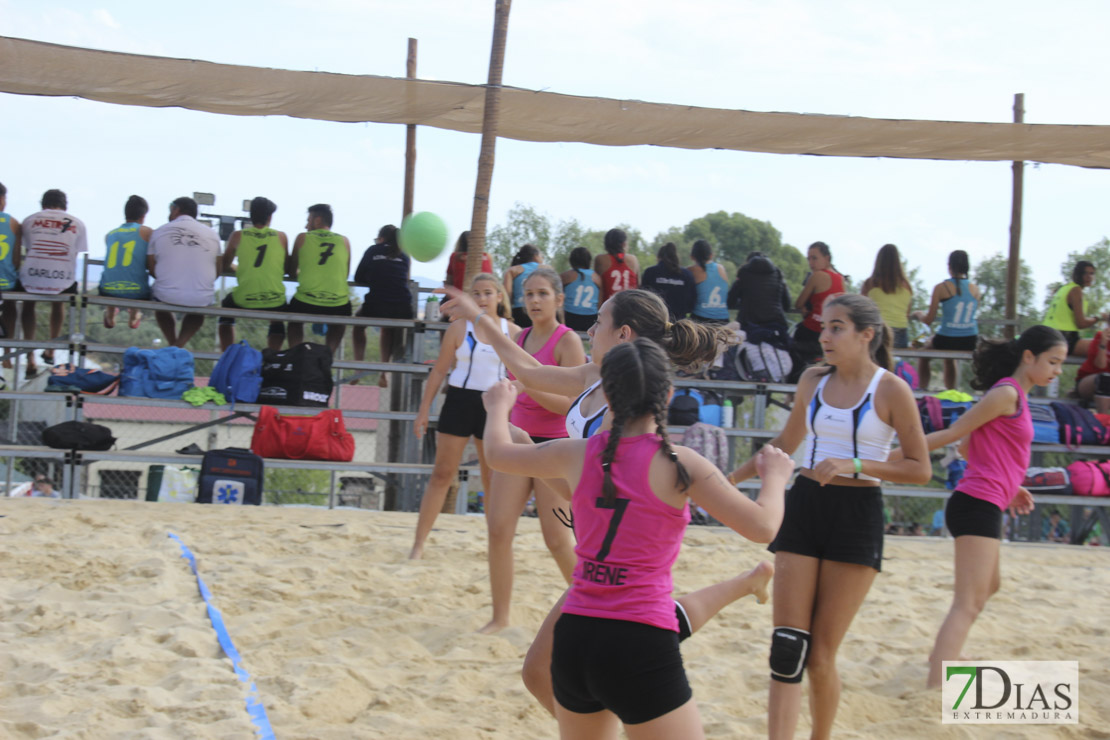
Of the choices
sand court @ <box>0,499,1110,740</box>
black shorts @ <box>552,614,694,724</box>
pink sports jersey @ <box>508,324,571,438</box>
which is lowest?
sand court @ <box>0,499,1110,740</box>

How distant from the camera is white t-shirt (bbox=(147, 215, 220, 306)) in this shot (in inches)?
341

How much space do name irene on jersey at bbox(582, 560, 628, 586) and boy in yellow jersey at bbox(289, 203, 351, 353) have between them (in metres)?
7.06

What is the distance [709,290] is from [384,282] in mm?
3162

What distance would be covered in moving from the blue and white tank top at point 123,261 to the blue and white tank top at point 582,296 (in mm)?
3937

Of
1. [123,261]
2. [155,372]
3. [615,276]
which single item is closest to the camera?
[155,372]

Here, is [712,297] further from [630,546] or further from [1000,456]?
[630,546]

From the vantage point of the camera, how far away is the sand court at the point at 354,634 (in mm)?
3539

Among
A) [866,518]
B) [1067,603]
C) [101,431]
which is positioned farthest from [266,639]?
[1067,603]

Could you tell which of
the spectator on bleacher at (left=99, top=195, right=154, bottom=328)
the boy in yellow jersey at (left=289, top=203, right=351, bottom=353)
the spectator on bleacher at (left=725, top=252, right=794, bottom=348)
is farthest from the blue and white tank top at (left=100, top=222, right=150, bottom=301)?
the spectator on bleacher at (left=725, top=252, right=794, bottom=348)

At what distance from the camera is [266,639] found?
440cm

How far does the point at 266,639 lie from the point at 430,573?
1.44 meters

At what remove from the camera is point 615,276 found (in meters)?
9.22

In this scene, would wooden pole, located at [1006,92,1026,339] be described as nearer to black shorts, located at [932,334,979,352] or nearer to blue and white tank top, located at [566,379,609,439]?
black shorts, located at [932,334,979,352]

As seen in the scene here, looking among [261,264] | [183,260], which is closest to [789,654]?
[261,264]
